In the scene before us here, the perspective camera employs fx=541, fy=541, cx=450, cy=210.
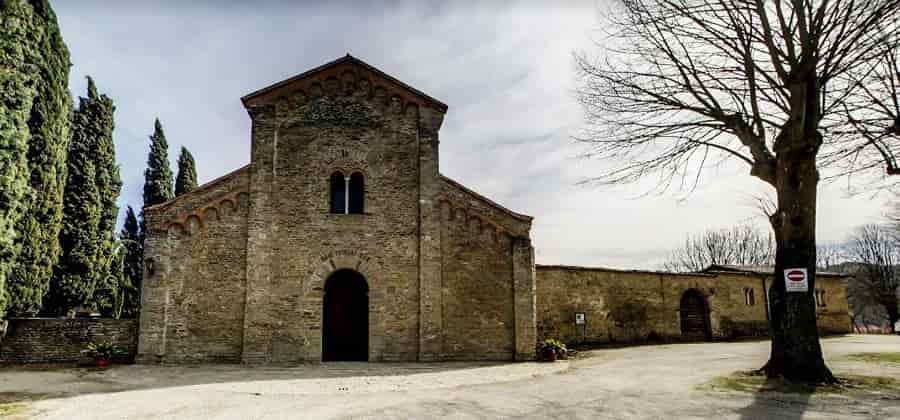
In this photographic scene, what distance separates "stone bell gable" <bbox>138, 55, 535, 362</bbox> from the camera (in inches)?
588

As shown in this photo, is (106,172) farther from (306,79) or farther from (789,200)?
(789,200)

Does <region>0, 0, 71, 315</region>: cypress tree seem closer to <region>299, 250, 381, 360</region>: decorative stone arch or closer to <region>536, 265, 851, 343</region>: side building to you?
<region>299, 250, 381, 360</region>: decorative stone arch

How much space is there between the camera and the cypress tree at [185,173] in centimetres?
3048

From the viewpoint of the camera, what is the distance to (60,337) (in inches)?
589

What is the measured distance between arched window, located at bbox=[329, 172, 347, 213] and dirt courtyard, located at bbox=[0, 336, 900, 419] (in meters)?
4.54

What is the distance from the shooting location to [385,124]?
16.6 m

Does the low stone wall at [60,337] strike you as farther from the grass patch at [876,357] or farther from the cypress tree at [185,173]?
the grass patch at [876,357]

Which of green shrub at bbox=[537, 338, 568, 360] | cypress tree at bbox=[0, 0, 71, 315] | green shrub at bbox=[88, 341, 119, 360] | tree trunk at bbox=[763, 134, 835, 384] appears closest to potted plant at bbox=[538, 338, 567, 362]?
green shrub at bbox=[537, 338, 568, 360]

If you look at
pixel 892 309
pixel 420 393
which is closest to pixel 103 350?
pixel 420 393

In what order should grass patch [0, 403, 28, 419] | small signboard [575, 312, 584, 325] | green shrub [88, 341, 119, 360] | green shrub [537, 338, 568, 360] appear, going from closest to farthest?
grass patch [0, 403, 28, 419] < green shrub [88, 341, 119, 360] < green shrub [537, 338, 568, 360] < small signboard [575, 312, 584, 325]

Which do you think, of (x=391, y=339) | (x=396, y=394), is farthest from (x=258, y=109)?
(x=396, y=394)

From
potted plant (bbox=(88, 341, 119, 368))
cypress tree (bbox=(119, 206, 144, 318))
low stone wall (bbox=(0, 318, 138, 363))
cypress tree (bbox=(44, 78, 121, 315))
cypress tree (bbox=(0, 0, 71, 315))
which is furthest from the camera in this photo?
→ cypress tree (bbox=(119, 206, 144, 318))

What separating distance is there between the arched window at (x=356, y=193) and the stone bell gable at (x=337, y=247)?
1.4 inches

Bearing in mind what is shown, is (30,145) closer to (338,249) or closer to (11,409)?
(338,249)
